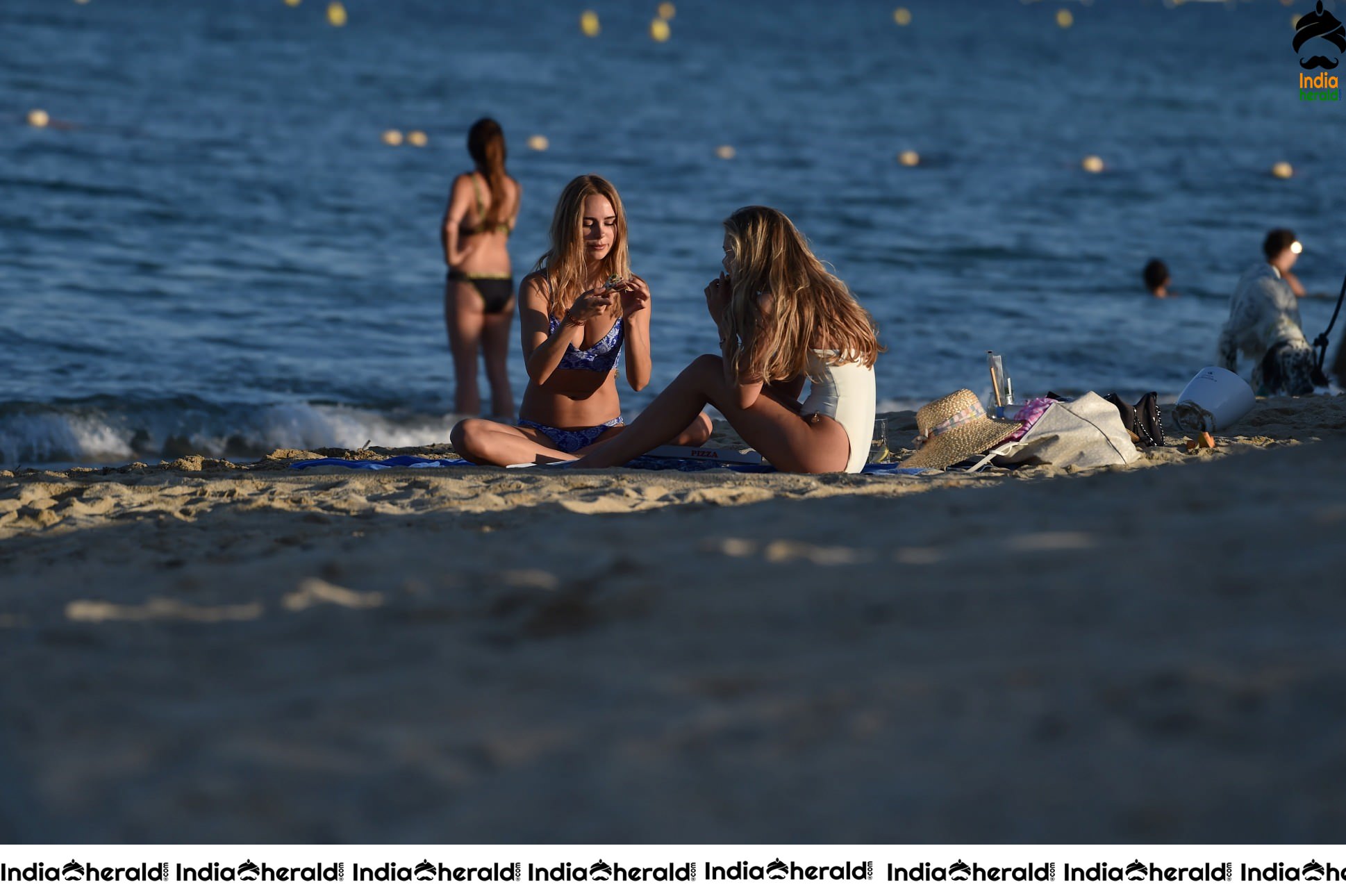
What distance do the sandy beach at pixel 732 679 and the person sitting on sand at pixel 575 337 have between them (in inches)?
55.6

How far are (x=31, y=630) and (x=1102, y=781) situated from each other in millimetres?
2257

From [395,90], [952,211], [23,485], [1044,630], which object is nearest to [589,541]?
[1044,630]

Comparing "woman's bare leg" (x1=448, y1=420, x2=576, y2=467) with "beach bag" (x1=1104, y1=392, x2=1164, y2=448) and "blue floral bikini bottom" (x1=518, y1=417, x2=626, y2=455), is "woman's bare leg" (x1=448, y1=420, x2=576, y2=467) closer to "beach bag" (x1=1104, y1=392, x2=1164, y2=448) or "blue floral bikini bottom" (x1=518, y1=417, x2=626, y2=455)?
"blue floral bikini bottom" (x1=518, y1=417, x2=626, y2=455)

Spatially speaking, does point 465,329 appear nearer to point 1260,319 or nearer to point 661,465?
point 661,465

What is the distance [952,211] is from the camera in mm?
16422

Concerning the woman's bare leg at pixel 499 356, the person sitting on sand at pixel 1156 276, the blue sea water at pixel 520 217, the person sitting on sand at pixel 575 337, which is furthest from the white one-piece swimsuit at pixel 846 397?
the person sitting on sand at pixel 1156 276

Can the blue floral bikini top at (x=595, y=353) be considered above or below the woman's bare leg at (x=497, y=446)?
above

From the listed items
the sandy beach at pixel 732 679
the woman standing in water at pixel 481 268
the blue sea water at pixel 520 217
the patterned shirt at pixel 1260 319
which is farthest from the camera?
the blue sea water at pixel 520 217

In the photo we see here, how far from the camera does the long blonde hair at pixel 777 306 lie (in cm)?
450

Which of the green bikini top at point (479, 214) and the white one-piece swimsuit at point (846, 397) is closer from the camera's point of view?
the white one-piece swimsuit at point (846, 397)

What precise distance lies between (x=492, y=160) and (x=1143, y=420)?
12.1 ft

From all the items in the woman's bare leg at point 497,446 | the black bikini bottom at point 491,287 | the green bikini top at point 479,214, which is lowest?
the woman's bare leg at point 497,446

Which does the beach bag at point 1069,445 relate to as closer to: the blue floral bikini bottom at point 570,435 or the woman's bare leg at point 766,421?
the woman's bare leg at point 766,421
